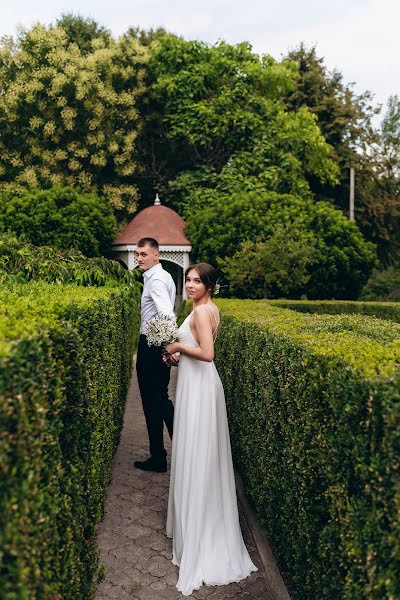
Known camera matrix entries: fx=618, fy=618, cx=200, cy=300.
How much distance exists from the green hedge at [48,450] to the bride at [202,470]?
752 mm

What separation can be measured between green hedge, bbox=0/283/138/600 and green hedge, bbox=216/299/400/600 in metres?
1.27

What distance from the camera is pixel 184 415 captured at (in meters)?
4.91

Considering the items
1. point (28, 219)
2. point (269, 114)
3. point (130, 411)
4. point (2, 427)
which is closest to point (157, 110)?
point (269, 114)

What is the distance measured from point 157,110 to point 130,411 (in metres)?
22.5

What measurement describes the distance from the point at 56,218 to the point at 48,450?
21.8 meters

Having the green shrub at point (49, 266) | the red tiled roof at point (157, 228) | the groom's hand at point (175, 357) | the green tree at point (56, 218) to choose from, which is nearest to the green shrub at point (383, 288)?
the red tiled roof at point (157, 228)

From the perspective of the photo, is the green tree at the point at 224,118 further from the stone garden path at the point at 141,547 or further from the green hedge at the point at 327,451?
the green hedge at the point at 327,451

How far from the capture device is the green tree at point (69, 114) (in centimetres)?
2711

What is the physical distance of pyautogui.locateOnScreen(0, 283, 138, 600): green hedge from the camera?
6.51 ft

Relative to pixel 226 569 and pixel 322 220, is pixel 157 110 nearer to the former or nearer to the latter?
pixel 322 220

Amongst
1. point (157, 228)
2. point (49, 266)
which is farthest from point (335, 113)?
point (49, 266)

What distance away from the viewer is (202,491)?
182 inches

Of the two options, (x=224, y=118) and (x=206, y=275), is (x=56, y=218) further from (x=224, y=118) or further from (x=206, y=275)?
(x=206, y=275)

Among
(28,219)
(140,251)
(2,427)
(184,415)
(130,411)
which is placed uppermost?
(28,219)
